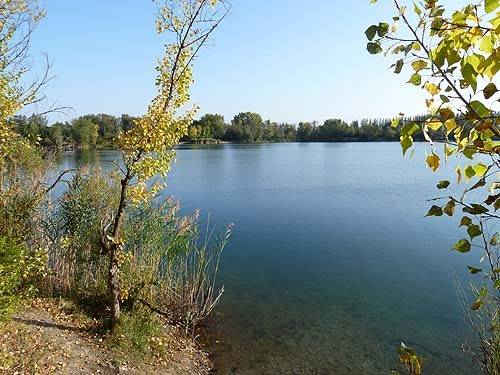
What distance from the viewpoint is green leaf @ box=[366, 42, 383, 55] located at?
45.2 inches

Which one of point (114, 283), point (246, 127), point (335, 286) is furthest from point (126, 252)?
point (246, 127)

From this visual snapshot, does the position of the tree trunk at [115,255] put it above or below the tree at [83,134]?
below

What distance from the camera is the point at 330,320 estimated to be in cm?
871

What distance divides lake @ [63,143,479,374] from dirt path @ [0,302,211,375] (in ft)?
2.45

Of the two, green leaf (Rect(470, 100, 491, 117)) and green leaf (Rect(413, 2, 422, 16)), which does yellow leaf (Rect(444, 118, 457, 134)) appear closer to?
green leaf (Rect(470, 100, 491, 117))

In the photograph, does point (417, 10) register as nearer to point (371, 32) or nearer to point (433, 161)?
point (371, 32)

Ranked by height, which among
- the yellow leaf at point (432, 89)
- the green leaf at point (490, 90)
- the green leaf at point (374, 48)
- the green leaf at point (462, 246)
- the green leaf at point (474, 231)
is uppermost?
the green leaf at point (374, 48)

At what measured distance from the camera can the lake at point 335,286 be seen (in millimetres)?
7336

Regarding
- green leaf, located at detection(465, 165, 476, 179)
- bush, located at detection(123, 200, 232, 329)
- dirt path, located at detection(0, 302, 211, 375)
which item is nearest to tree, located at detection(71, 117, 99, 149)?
bush, located at detection(123, 200, 232, 329)

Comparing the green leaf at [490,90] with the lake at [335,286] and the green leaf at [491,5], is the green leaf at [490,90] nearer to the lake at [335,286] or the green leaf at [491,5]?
the green leaf at [491,5]

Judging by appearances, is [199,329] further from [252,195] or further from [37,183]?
[252,195]

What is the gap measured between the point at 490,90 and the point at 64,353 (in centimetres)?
621

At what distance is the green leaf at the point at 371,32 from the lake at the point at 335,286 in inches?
263

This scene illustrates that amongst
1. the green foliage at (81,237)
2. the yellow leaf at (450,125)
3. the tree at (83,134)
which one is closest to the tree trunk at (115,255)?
the green foliage at (81,237)
